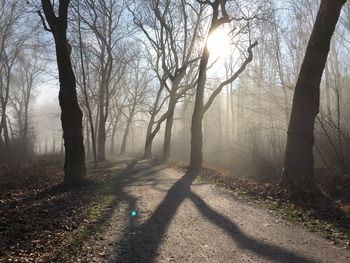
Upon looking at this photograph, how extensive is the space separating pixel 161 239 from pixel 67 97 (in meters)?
7.77

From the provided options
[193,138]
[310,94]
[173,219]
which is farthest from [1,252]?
[193,138]

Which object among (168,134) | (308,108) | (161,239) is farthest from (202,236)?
(168,134)

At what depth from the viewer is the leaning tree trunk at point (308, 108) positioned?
958cm

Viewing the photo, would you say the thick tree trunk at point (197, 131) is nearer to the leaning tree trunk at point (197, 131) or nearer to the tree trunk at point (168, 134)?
the leaning tree trunk at point (197, 131)

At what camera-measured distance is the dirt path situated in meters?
5.98

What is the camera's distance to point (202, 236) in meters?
7.13

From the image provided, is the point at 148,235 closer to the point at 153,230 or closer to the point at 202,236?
the point at 153,230

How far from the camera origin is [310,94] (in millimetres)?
9977

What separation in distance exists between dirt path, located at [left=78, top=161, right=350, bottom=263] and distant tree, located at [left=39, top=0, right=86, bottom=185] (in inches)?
137

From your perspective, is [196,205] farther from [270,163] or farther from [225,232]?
[270,163]

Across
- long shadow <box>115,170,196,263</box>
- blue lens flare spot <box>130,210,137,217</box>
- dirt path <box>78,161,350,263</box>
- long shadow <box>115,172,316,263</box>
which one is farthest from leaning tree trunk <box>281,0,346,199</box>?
blue lens flare spot <box>130,210,137,217</box>

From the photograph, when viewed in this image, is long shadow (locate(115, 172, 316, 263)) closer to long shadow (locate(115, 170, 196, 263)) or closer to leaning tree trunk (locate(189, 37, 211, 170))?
long shadow (locate(115, 170, 196, 263))

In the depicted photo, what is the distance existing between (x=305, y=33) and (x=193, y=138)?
810 inches

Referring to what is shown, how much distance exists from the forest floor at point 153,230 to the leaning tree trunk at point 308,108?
1.24 meters
